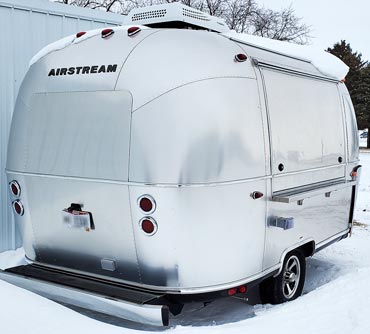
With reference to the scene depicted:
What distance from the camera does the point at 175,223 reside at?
397cm

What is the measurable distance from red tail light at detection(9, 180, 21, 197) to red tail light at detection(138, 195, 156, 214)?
5.02ft

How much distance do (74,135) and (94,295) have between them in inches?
54.2

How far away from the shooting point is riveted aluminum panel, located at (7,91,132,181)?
4.13m

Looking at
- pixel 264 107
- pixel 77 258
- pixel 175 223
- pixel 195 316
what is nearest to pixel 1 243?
pixel 77 258

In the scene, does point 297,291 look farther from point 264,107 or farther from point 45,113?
point 45,113

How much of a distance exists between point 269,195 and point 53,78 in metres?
2.27

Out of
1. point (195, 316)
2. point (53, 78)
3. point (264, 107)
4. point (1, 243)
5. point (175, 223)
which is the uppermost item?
point (53, 78)

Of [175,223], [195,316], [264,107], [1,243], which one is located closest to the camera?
[175,223]

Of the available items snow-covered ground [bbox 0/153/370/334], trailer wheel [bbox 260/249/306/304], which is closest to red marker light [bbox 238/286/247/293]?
snow-covered ground [bbox 0/153/370/334]

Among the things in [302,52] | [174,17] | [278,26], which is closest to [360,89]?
[278,26]

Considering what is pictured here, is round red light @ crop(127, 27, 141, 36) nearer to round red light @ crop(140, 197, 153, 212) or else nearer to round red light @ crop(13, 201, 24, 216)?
round red light @ crop(140, 197, 153, 212)

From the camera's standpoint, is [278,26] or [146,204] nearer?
[146,204]

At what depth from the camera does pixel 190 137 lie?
391 centimetres

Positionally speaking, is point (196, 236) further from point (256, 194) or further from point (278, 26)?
point (278, 26)
